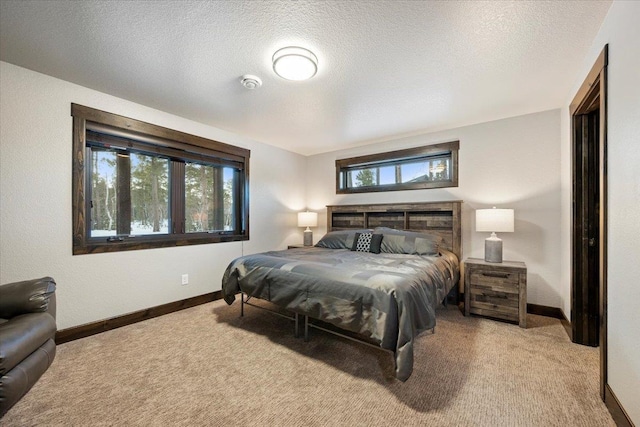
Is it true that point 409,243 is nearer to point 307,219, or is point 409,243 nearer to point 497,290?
point 497,290

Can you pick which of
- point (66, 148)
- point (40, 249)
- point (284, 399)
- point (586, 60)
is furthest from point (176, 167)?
point (586, 60)

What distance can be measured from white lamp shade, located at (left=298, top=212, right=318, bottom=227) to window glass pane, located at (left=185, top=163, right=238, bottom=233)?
1.20 meters

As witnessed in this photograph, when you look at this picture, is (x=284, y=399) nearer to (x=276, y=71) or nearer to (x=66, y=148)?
(x=276, y=71)

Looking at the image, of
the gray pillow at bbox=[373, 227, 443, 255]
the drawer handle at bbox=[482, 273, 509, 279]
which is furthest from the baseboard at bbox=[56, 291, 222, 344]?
the drawer handle at bbox=[482, 273, 509, 279]

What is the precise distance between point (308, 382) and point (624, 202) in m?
2.11

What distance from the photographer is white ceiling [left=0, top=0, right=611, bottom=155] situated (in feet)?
5.14

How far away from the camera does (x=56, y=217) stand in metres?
2.33

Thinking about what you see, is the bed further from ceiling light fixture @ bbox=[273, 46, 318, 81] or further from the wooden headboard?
ceiling light fixture @ bbox=[273, 46, 318, 81]

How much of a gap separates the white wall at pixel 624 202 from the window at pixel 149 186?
374cm

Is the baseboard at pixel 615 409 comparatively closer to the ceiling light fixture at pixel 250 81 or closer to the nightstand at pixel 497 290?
the nightstand at pixel 497 290


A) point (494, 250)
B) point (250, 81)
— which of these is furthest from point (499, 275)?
point (250, 81)

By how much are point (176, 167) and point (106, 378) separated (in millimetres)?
2282

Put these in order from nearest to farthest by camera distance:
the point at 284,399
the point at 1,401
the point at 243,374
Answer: the point at 1,401 → the point at 284,399 → the point at 243,374

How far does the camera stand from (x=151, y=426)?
4.56ft
